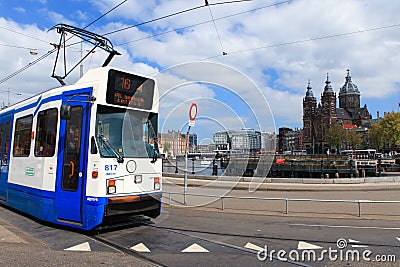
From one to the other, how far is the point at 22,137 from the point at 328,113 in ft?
540

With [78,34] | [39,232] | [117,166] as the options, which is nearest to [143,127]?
[117,166]

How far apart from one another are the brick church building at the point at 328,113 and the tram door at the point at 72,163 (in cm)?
15461

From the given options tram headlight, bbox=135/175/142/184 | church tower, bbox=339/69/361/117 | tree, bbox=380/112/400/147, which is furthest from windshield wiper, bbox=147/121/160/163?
church tower, bbox=339/69/361/117

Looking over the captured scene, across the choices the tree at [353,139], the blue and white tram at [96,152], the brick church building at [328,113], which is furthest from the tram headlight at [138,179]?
the brick church building at [328,113]

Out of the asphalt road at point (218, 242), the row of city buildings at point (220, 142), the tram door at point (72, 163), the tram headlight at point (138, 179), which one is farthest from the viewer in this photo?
the row of city buildings at point (220, 142)

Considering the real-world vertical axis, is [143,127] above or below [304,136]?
below

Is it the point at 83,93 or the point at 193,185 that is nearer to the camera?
the point at 83,93

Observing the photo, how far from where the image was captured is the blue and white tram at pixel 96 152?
24.1 ft

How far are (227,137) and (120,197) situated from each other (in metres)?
7.15

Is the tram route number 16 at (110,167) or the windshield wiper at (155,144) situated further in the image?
the windshield wiper at (155,144)

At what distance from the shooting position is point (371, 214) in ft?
35.7

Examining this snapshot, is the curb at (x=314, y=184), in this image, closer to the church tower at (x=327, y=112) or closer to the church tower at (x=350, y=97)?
the church tower at (x=327, y=112)

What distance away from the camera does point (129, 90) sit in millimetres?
8336

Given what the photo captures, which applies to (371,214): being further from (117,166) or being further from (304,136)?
(304,136)
